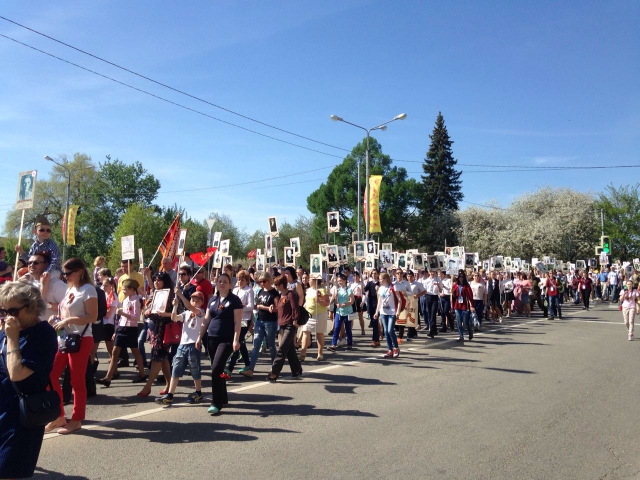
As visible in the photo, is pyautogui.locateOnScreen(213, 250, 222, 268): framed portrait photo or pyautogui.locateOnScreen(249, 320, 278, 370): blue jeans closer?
pyautogui.locateOnScreen(249, 320, 278, 370): blue jeans

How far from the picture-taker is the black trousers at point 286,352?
901cm

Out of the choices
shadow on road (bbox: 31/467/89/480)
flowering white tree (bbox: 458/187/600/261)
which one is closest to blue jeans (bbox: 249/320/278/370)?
shadow on road (bbox: 31/467/89/480)

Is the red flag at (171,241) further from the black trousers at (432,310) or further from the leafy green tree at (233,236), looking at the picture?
the leafy green tree at (233,236)

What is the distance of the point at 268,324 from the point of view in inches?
381

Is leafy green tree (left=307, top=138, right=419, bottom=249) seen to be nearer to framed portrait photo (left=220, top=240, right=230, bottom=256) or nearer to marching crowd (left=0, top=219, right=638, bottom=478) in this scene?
framed portrait photo (left=220, top=240, right=230, bottom=256)

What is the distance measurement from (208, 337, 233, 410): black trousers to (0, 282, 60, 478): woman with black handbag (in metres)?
3.53

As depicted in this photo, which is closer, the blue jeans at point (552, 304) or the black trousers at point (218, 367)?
the black trousers at point (218, 367)

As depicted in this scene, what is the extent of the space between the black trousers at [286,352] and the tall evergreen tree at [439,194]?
2030 inches

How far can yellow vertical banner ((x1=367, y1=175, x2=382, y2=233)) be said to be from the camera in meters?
24.9

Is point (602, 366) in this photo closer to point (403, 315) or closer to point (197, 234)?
point (403, 315)

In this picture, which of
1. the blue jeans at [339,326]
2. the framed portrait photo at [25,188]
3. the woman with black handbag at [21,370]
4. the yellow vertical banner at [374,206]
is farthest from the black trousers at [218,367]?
the yellow vertical banner at [374,206]

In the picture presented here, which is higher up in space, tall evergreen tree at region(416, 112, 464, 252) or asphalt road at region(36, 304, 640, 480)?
tall evergreen tree at region(416, 112, 464, 252)

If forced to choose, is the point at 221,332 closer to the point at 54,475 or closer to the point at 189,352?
the point at 189,352

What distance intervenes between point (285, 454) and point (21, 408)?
2806mm
